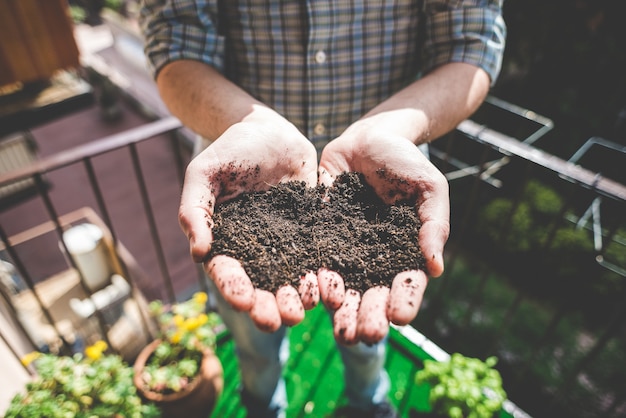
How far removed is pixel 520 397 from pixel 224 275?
3.89 m

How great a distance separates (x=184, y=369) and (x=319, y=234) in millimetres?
1376

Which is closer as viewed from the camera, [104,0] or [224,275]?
[224,275]

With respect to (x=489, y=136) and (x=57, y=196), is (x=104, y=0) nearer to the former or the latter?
(x=57, y=196)

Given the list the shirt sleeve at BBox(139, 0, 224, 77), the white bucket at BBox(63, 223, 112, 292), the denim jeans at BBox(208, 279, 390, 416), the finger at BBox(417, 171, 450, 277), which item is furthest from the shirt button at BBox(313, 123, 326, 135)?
the white bucket at BBox(63, 223, 112, 292)

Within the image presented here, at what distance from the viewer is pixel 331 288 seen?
1.30 meters

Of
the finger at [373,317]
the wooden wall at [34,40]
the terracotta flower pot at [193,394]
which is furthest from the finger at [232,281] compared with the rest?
the wooden wall at [34,40]

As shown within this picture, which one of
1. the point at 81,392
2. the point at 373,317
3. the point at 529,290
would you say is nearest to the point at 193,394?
the point at 81,392

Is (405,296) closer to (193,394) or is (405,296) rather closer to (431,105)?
(431,105)

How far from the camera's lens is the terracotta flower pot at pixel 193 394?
2297 millimetres

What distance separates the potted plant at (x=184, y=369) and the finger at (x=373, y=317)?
1477 mm

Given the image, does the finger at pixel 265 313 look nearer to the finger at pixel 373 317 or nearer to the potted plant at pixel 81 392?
the finger at pixel 373 317

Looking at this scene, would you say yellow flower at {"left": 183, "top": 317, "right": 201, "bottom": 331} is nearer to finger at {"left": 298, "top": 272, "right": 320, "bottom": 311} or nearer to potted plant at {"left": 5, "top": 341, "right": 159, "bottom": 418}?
potted plant at {"left": 5, "top": 341, "right": 159, "bottom": 418}

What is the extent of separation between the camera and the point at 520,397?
4.00 metres

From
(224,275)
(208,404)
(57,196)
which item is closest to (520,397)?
(208,404)
